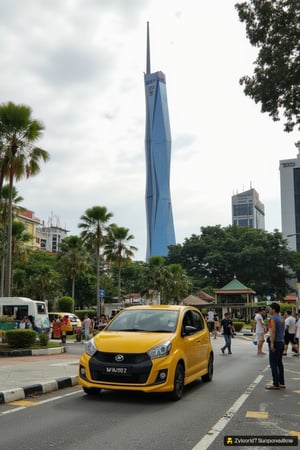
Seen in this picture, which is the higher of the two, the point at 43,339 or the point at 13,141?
the point at 13,141

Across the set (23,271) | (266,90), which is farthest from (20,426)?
(23,271)

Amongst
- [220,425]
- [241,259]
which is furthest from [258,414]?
[241,259]

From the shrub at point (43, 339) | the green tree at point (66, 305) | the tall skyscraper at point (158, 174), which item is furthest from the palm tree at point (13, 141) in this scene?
the tall skyscraper at point (158, 174)

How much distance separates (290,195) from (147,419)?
335ft

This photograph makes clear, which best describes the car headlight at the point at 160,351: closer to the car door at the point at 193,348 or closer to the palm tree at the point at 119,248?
the car door at the point at 193,348

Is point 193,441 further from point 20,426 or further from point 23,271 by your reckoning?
point 23,271

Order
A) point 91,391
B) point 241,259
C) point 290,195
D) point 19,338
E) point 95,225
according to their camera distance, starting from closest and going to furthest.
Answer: point 91,391 < point 19,338 < point 95,225 < point 241,259 < point 290,195

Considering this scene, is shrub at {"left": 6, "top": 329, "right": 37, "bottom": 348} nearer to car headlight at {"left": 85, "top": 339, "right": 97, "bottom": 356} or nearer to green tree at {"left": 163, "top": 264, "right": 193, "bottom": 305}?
car headlight at {"left": 85, "top": 339, "right": 97, "bottom": 356}

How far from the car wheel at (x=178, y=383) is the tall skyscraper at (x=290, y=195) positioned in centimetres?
9743

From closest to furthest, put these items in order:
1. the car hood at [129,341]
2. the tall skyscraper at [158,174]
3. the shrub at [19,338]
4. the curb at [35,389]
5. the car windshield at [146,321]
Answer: the car hood at [129,341]
the curb at [35,389]
the car windshield at [146,321]
the shrub at [19,338]
the tall skyscraper at [158,174]

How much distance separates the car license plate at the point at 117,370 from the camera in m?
7.70

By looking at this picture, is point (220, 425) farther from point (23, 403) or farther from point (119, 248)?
point (119, 248)

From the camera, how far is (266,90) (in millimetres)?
14977

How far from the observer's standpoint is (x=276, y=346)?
9.23 metres
